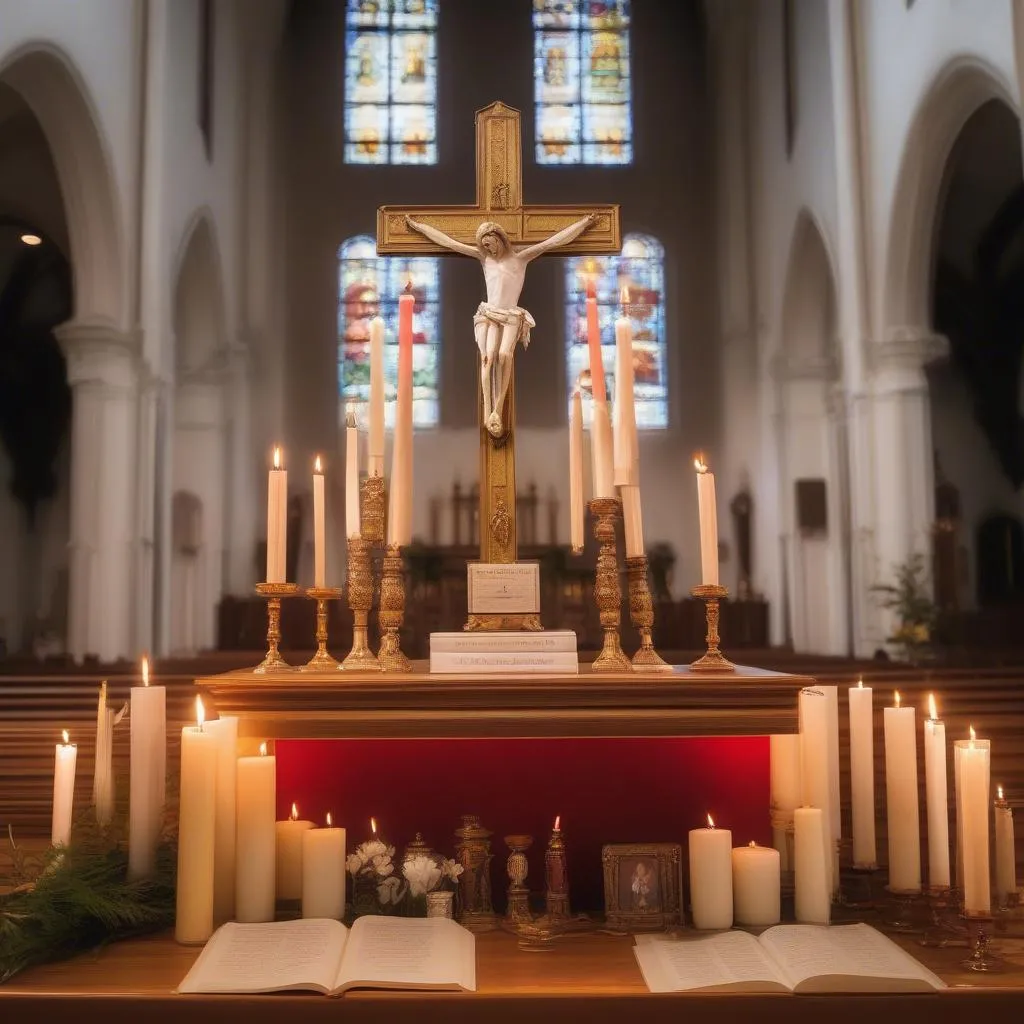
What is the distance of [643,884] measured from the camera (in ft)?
6.73

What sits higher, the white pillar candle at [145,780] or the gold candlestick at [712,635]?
the gold candlestick at [712,635]

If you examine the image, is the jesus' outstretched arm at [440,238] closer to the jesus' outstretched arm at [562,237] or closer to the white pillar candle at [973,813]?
the jesus' outstretched arm at [562,237]

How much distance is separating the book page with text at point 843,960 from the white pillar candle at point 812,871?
0.06 metres

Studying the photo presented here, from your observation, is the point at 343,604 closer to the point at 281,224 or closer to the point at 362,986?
the point at 281,224

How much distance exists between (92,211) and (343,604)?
3.59m

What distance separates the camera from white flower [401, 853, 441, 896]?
206 centimetres

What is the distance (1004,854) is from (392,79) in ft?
31.4

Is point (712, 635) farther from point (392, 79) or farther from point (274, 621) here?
point (392, 79)

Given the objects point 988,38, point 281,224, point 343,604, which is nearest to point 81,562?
point 343,604

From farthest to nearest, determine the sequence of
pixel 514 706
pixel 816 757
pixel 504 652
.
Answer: pixel 504 652 → pixel 816 757 → pixel 514 706

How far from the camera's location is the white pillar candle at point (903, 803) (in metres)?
2.16

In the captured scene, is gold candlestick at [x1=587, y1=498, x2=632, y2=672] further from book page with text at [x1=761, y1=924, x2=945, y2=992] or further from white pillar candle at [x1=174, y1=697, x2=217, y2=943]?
white pillar candle at [x1=174, y1=697, x2=217, y2=943]

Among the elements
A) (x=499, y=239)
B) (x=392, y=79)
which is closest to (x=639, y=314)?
(x=392, y=79)

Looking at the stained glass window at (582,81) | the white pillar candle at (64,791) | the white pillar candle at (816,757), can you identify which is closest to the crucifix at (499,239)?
the white pillar candle at (816,757)
